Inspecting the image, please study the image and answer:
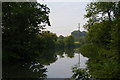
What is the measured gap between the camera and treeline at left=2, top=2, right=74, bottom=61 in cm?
1998

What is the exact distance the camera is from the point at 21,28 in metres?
22.2

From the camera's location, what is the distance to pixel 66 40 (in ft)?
278

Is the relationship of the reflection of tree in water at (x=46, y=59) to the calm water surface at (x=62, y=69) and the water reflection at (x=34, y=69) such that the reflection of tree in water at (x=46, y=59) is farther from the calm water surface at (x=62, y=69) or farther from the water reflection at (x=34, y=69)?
the calm water surface at (x=62, y=69)

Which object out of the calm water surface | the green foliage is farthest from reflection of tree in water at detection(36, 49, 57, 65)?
the green foliage

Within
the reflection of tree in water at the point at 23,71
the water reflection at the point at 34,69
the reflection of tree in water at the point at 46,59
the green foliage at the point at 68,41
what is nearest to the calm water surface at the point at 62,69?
the water reflection at the point at 34,69

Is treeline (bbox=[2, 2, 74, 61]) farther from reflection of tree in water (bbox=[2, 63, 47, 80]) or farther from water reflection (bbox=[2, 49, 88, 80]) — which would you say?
reflection of tree in water (bbox=[2, 63, 47, 80])

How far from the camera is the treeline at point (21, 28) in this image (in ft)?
65.6

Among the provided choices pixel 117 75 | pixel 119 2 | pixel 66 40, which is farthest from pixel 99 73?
pixel 66 40

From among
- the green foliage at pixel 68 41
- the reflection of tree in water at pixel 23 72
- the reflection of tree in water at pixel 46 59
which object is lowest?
the reflection of tree in water at pixel 23 72

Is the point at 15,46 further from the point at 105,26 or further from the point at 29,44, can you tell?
the point at 105,26

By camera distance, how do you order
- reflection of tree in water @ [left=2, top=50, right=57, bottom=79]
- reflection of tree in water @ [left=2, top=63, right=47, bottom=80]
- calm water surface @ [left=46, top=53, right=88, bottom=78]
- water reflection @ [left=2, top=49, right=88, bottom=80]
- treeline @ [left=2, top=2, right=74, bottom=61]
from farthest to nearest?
treeline @ [left=2, top=2, right=74, bottom=61] → calm water surface @ [left=46, top=53, right=88, bottom=78] → water reflection @ [left=2, top=49, right=88, bottom=80] → reflection of tree in water @ [left=2, top=50, right=57, bottom=79] → reflection of tree in water @ [left=2, top=63, right=47, bottom=80]

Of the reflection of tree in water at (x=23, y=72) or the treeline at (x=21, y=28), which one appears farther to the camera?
the treeline at (x=21, y=28)

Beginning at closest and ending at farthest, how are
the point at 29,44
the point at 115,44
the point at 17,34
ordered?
1. the point at 115,44
2. the point at 17,34
3. the point at 29,44

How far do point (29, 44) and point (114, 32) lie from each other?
17.6 meters
